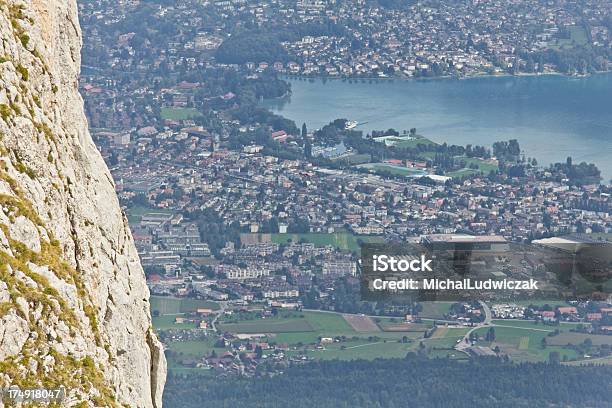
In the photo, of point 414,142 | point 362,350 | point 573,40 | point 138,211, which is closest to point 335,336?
point 362,350

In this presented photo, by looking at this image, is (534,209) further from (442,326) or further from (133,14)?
(133,14)

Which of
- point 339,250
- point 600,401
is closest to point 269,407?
point 600,401

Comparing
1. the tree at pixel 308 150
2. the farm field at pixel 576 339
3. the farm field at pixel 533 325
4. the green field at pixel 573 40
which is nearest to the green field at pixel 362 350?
the farm field at pixel 533 325

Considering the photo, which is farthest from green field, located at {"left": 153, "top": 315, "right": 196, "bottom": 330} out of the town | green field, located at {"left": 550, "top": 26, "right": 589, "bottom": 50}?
green field, located at {"left": 550, "top": 26, "right": 589, "bottom": 50}

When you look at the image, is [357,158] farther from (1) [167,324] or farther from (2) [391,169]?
(1) [167,324]

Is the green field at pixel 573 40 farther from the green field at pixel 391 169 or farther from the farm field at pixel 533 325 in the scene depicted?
the farm field at pixel 533 325

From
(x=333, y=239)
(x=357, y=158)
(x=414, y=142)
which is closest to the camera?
(x=333, y=239)
